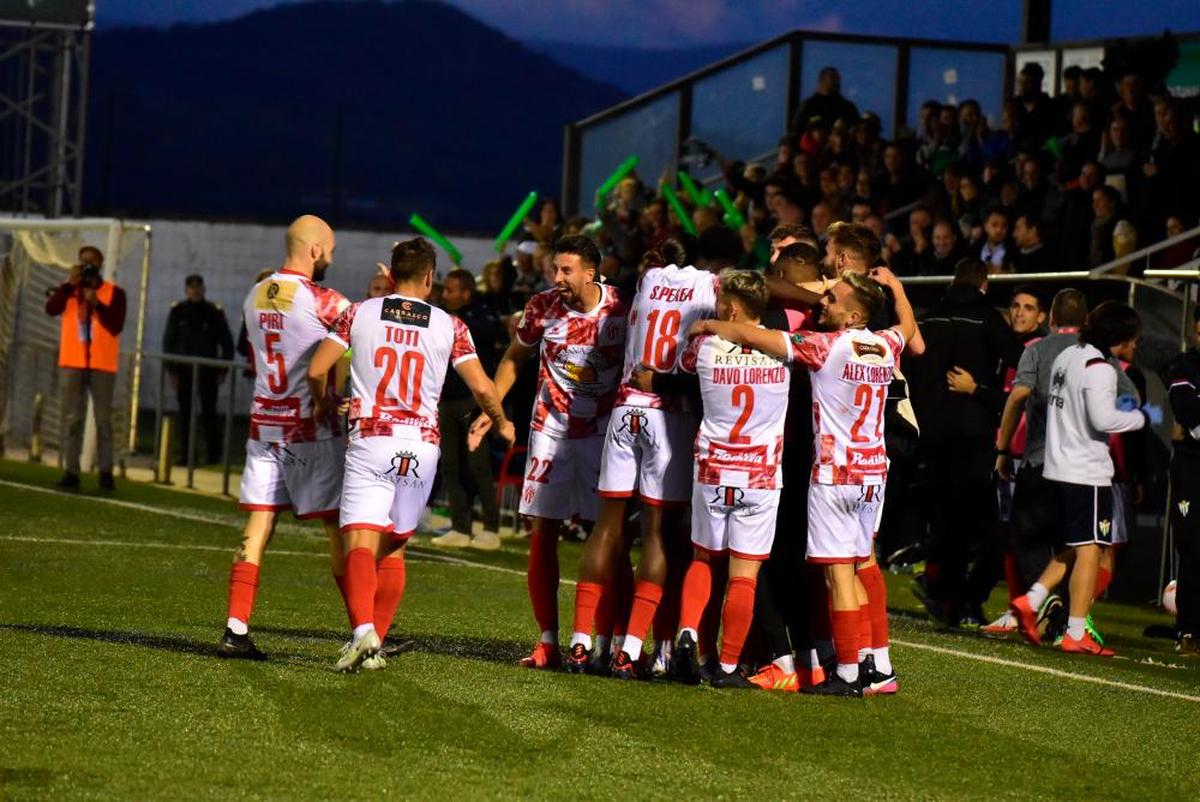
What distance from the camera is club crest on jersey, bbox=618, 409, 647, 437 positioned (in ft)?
28.1

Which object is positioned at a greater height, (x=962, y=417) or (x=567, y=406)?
(x=962, y=417)

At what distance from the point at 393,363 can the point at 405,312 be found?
0.21 m

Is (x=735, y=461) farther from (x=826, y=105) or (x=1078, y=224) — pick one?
(x=826, y=105)

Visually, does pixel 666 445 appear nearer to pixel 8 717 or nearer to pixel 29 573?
pixel 8 717

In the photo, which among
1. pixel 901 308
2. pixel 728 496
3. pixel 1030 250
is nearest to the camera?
pixel 728 496

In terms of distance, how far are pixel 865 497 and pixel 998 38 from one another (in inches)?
3108

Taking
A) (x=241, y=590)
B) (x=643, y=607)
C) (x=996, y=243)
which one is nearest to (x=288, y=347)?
(x=241, y=590)

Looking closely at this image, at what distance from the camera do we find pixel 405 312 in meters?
8.20

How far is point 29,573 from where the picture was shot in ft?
37.6

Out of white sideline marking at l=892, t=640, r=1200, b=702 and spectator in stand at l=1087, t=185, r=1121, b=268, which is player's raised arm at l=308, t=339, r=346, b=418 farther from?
spectator in stand at l=1087, t=185, r=1121, b=268

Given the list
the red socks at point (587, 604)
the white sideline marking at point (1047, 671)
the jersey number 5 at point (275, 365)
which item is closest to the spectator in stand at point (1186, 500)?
the white sideline marking at point (1047, 671)

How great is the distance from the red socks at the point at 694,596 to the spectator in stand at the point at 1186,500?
149 inches

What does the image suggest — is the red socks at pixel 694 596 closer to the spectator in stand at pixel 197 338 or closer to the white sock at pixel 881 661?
the white sock at pixel 881 661

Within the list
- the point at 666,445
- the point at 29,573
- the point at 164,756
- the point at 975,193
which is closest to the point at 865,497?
the point at 666,445
